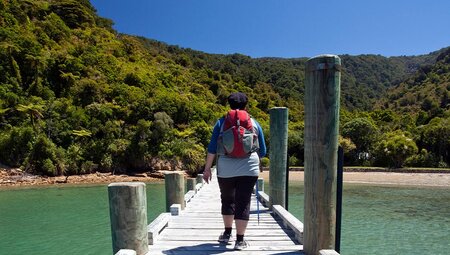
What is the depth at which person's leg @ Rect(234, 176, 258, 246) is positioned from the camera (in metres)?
3.90

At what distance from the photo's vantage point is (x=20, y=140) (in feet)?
93.2

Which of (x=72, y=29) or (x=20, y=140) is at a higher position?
(x=72, y=29)

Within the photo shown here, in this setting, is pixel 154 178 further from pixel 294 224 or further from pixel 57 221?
pixel 294 224

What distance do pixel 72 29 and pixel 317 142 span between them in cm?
5924

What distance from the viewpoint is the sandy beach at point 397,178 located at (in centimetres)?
2830

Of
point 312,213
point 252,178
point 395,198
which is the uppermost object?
point 252,178

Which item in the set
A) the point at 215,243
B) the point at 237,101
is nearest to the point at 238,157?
the point at 237,101

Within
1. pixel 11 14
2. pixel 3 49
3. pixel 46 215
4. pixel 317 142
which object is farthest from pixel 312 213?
pixel 11 14

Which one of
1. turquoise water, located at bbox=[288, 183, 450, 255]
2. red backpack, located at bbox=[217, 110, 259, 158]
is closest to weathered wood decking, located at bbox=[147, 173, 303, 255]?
red backpack, located at bbox=[217, 110, 259, 158]

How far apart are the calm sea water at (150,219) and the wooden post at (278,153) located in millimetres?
3647

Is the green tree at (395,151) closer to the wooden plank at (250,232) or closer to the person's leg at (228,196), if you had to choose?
the wooden plank at (250,232)

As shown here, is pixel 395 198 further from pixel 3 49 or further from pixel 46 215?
pixel 3 49

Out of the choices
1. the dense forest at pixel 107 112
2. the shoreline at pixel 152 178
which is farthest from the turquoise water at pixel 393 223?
the dense forest at pixel 107 112

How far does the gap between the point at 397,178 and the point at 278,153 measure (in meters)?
27.1
